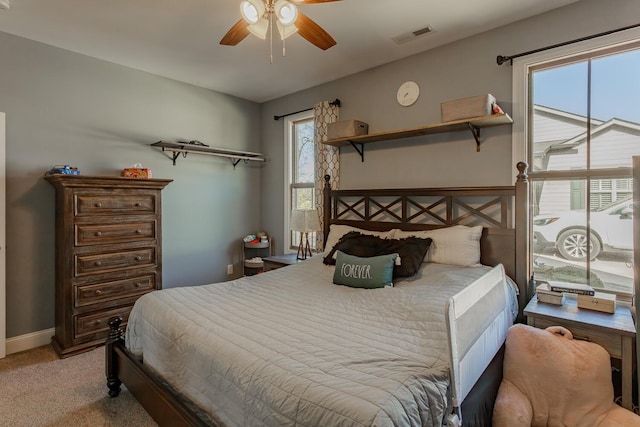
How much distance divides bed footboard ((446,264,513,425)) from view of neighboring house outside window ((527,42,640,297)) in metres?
0.78

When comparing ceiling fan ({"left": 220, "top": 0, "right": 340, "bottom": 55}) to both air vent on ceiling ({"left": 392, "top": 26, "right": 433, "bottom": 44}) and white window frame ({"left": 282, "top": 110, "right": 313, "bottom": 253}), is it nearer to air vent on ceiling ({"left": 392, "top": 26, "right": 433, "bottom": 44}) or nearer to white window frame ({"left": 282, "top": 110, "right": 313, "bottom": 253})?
air vent on ceiling ({"left": 392, "top": 26, "right": 433, "bottom": 44})

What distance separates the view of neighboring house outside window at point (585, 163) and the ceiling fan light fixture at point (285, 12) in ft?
6.25

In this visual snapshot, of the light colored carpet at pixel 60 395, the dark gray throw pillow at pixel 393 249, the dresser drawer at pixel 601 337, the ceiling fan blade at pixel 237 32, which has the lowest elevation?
the light colored carpet at pixel 60 395

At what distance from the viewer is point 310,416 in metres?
0.97

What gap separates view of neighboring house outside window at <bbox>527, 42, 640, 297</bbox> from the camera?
7.13 ft

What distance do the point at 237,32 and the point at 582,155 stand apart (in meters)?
2.54

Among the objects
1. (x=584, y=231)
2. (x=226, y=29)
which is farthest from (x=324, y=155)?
(x=584, y=231)

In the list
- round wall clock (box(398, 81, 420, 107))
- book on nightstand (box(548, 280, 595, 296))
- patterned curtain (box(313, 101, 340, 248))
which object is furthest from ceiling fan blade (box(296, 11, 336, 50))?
book on nightstand (box(548, 280, 595, 296))

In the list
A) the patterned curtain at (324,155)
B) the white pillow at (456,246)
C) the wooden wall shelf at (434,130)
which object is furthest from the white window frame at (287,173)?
the white pillow at (456,246)

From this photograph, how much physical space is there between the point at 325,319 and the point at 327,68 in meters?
2.72

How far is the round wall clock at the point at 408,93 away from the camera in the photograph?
3.08 meters

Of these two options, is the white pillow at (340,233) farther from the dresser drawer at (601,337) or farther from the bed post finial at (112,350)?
the bed post finial at (112,350)

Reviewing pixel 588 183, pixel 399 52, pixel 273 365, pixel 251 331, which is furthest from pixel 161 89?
pixel 588 183

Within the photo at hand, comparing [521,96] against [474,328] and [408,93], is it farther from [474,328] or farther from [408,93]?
[474,328]
